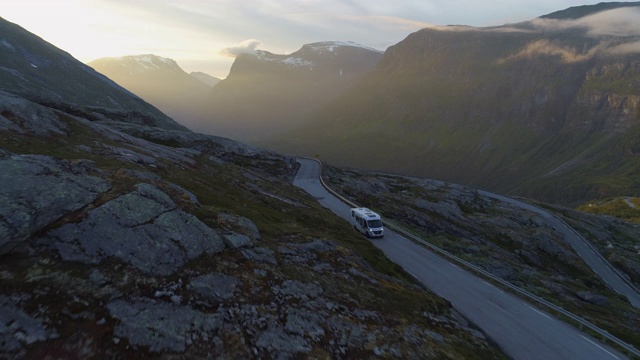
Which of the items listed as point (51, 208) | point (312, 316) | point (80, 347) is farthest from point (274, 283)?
point (51, 208)

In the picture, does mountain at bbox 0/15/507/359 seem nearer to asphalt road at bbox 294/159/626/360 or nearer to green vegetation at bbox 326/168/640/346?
asphalt road at bbox 294/159/626/360

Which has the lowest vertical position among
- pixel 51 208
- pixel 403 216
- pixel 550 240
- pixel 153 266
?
pixel 550 240

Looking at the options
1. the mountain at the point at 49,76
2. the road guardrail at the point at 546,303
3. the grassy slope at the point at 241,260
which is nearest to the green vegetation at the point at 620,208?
the road guardrail at the point at 546,303

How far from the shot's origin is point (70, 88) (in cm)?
15850

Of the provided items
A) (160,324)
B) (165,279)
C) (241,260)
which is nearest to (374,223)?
(241,260)

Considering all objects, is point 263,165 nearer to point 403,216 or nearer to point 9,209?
point 403,216

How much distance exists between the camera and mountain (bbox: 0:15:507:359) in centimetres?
1056

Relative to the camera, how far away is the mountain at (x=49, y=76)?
443ft

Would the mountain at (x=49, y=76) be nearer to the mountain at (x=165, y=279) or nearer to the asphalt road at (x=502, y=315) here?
the mountain at (x=165, y=279)

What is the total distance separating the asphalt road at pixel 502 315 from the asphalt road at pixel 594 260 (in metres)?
49.1

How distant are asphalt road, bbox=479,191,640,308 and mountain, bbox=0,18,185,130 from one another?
128833 mm

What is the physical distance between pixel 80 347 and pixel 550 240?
7693 centimetres

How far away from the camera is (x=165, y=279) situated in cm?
1355

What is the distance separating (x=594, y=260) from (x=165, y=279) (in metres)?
85.6
